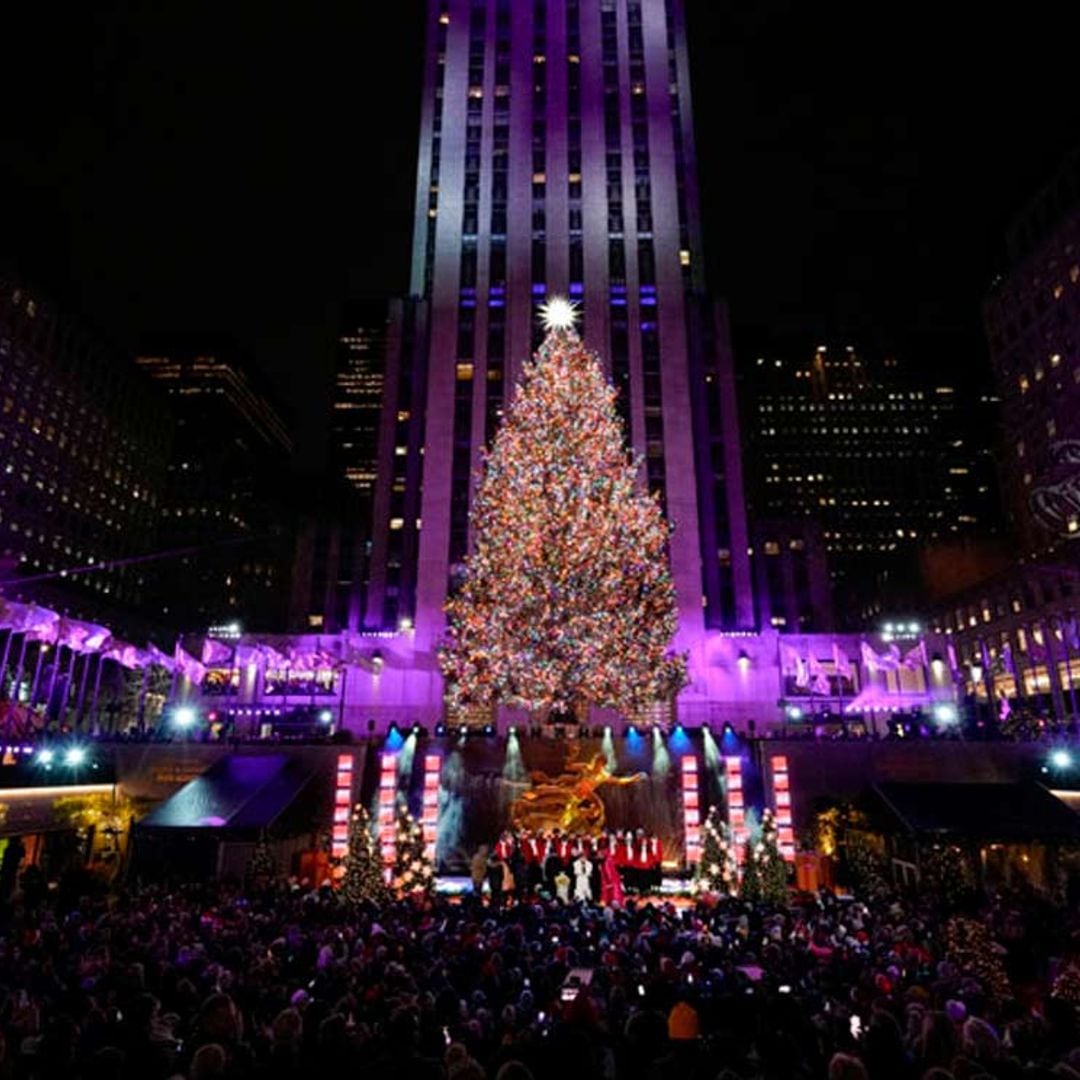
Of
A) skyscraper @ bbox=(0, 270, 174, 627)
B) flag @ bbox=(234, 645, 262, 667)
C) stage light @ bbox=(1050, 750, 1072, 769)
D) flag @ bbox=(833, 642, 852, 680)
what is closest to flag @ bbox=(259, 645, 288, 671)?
flag @ bbox=(234, 645, 262, 667)

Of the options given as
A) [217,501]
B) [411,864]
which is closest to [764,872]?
[411,864]

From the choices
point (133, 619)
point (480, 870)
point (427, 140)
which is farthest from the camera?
point (133, 619)

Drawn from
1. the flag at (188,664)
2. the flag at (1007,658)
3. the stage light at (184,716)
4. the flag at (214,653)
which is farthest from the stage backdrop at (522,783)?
the flag at (1007,658)

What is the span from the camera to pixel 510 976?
1077 centimetres

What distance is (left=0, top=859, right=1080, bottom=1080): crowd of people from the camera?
20.6 feet

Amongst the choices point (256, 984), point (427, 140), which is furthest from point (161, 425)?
point (256, 984)

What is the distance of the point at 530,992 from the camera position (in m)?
9.88

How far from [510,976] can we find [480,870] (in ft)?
47.5

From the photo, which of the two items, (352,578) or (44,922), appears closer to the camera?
(44,922)

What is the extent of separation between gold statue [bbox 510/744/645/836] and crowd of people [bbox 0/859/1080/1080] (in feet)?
35.6

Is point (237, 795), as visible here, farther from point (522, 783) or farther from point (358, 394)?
point (358, 394)

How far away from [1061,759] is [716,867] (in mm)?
14349

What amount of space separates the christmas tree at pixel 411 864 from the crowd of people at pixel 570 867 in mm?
1590

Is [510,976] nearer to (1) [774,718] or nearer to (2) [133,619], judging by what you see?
(1) [774,718]
